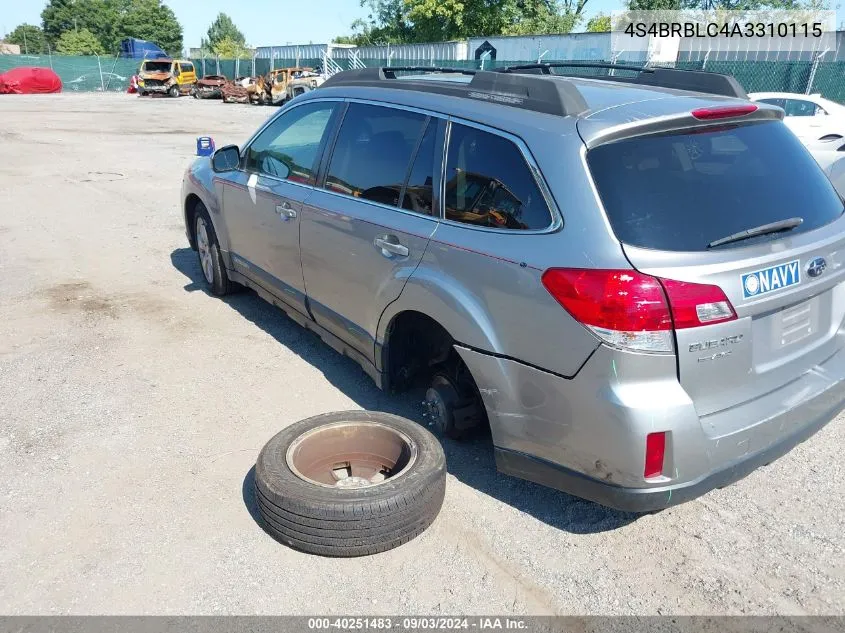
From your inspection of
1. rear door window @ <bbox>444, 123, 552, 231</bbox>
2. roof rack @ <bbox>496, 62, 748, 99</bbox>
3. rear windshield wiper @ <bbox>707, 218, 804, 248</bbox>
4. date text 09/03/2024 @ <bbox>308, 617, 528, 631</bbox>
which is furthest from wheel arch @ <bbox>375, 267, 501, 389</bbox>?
roof rack @ <bbox>496, 62, 748, 99</bbox>

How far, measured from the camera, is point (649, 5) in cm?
4816

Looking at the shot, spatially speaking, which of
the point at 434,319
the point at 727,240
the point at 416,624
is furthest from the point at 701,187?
the point at 416,624

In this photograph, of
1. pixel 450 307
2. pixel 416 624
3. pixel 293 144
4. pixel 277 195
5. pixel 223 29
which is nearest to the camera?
pixel 416 624

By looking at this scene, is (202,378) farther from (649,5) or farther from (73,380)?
(649,5)

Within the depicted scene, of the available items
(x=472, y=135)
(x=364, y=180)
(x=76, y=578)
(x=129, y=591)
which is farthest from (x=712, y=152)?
(x=76, y=578)

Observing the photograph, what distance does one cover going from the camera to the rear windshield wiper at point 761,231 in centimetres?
264

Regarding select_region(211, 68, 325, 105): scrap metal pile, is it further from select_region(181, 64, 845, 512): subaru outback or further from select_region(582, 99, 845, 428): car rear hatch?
select_region(582, 99, 845, 428): car rear hatch

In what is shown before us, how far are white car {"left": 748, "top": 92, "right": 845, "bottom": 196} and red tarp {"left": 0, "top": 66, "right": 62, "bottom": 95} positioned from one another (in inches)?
1793

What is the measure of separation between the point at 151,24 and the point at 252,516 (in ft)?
342

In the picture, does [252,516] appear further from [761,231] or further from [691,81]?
[691,81]

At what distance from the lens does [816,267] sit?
9.39 ft

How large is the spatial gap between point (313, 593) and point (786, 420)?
6.62 feet

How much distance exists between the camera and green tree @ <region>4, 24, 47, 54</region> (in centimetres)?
9812

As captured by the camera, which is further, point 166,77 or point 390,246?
point 166,77
